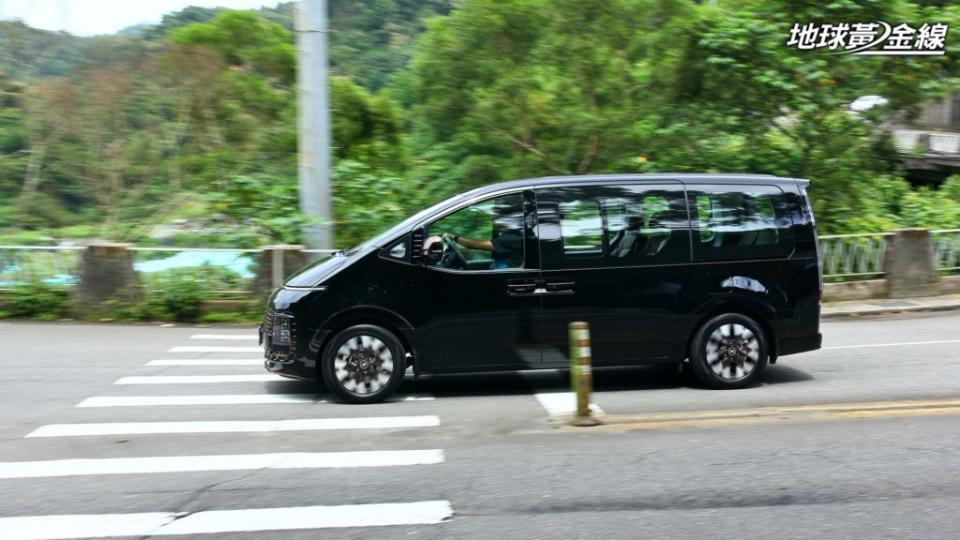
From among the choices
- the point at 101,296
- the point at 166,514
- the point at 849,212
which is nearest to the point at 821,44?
the point at 849,212

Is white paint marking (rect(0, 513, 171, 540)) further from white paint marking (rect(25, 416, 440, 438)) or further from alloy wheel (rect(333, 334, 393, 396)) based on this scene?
alloy wheel (rect(333, 334, 393, 396))

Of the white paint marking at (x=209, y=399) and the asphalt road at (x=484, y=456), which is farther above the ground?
the white paint marking at (x=209, y=399)

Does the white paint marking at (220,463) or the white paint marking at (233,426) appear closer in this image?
the white paint marking at (220,463)

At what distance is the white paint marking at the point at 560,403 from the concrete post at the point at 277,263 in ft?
18.7

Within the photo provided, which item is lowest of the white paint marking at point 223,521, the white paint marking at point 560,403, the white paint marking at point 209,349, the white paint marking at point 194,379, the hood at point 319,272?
the white paint marking at point 223,521

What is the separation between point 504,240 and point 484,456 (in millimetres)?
2376

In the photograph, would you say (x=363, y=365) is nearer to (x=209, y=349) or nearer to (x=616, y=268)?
(x=616, y=268)

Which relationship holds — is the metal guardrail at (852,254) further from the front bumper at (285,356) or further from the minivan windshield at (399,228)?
the front bumper at (285,356)

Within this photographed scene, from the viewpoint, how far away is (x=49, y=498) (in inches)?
210

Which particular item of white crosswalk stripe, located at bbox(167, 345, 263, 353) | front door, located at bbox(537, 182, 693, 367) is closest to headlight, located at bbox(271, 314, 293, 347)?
front door, located at bbox(537, 182, 693, 367)

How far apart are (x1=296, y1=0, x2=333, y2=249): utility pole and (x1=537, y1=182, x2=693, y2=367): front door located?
19.3 ft

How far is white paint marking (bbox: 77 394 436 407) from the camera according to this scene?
789 centimetres

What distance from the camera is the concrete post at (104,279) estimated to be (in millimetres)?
12594

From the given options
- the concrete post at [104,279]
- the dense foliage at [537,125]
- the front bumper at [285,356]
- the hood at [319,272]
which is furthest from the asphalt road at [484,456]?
the dense foliage at [537,125]
